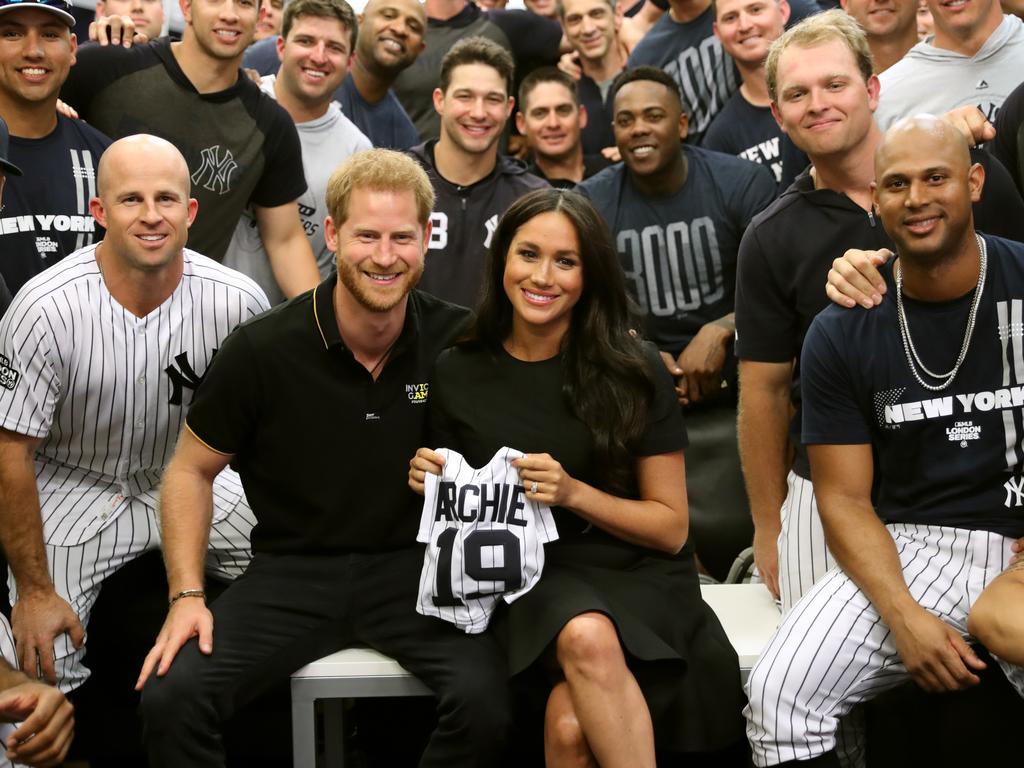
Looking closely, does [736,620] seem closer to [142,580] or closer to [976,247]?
[976,247]

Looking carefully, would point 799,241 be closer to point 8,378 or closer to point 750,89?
point 750,89

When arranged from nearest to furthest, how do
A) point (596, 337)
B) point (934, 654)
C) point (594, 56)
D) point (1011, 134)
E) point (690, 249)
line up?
point (934, 654) → point (596, 337) → point (1011, 134) → point (690, 249) → point (594, 56)

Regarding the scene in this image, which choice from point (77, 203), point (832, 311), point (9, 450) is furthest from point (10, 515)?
point (832, 311)

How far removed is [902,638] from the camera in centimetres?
295

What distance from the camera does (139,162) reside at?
12.0ft

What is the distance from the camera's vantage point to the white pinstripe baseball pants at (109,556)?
11.7 feet

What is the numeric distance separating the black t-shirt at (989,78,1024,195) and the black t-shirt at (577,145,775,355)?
0.99 metres

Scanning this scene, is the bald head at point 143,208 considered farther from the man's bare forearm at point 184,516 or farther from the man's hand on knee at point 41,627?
the man's hand on knee at point 41,627

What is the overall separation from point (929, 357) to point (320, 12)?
9.69 feet

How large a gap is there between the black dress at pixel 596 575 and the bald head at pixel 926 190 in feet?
2.23

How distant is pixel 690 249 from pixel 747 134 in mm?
662

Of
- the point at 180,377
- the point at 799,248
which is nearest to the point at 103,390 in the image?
the point at 180,377

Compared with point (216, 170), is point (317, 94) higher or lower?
higher

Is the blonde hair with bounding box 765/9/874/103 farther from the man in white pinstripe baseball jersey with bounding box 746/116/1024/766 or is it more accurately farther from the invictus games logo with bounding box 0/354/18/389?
the invictus games logo with bounding box 0/354/18/389
